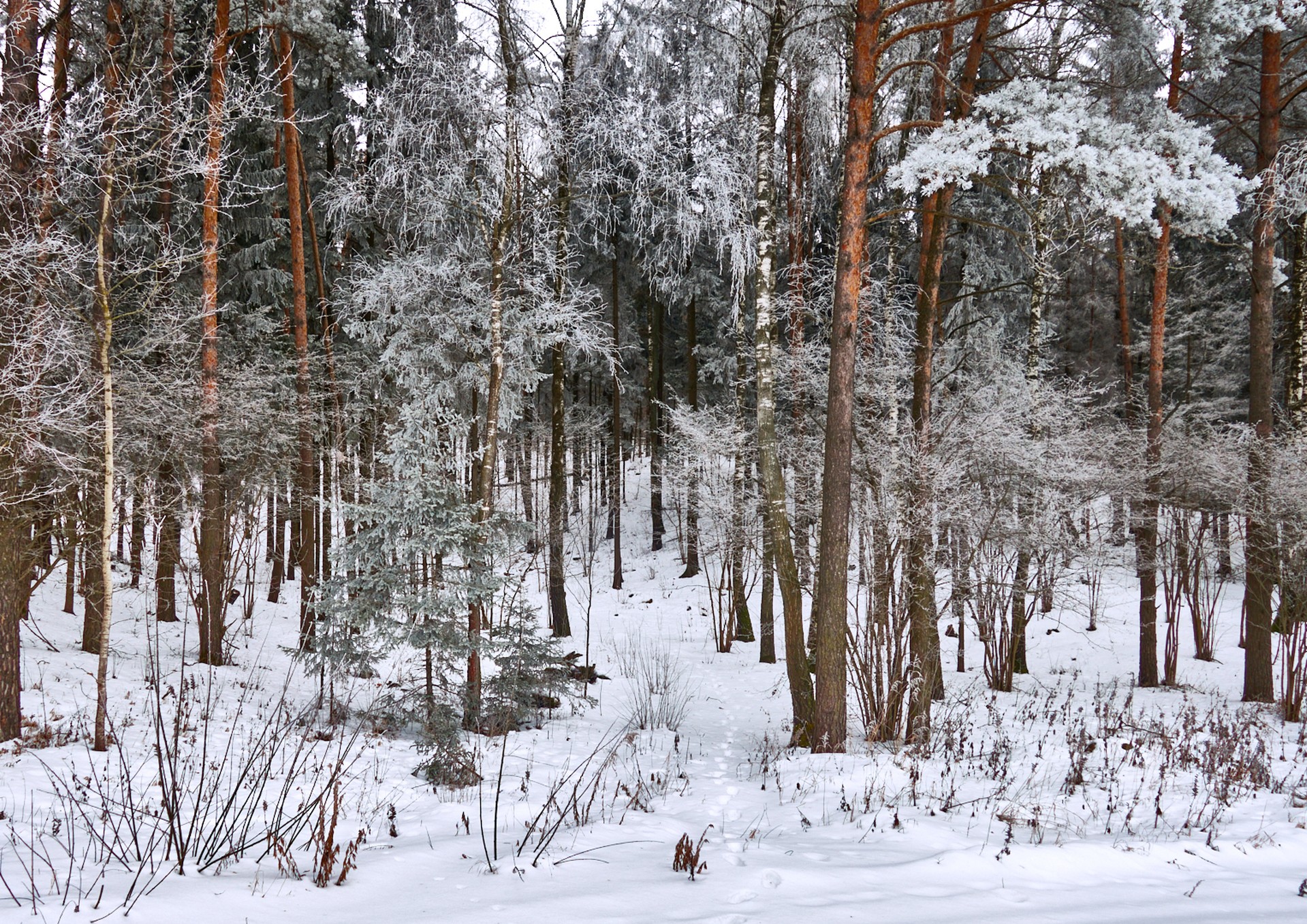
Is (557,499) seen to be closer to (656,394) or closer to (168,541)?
(168,541)

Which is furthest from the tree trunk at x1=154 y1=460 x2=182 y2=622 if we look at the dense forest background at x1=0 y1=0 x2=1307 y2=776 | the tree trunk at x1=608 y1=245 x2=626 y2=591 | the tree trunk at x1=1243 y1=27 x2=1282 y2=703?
the tree trunk at x1=1243 y1=27 x2=1282 y2=703

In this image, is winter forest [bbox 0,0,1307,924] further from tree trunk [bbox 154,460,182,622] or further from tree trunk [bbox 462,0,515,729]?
tree trunk [bbox 154,460,182,622]

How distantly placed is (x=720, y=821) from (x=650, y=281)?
897cm

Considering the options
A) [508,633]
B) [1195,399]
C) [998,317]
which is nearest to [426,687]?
[508,633]

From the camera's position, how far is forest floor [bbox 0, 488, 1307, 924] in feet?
10.3

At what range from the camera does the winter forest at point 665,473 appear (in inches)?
157

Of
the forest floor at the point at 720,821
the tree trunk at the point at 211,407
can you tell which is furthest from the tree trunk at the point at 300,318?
the forest floor at the point at 720,821

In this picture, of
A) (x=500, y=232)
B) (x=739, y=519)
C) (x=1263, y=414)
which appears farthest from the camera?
(x=739, y=519)

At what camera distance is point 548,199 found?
9859 millimetres

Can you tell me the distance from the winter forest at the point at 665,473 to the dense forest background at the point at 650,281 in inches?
3.5

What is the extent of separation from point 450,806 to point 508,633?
7.57 ft

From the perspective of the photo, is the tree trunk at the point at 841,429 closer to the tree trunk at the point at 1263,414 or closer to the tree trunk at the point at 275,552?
the tree trunk at the point at 1263,414

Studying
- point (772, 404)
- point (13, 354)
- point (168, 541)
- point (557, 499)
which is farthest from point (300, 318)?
point (772, 404)

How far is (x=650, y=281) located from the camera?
11828 millimetres
